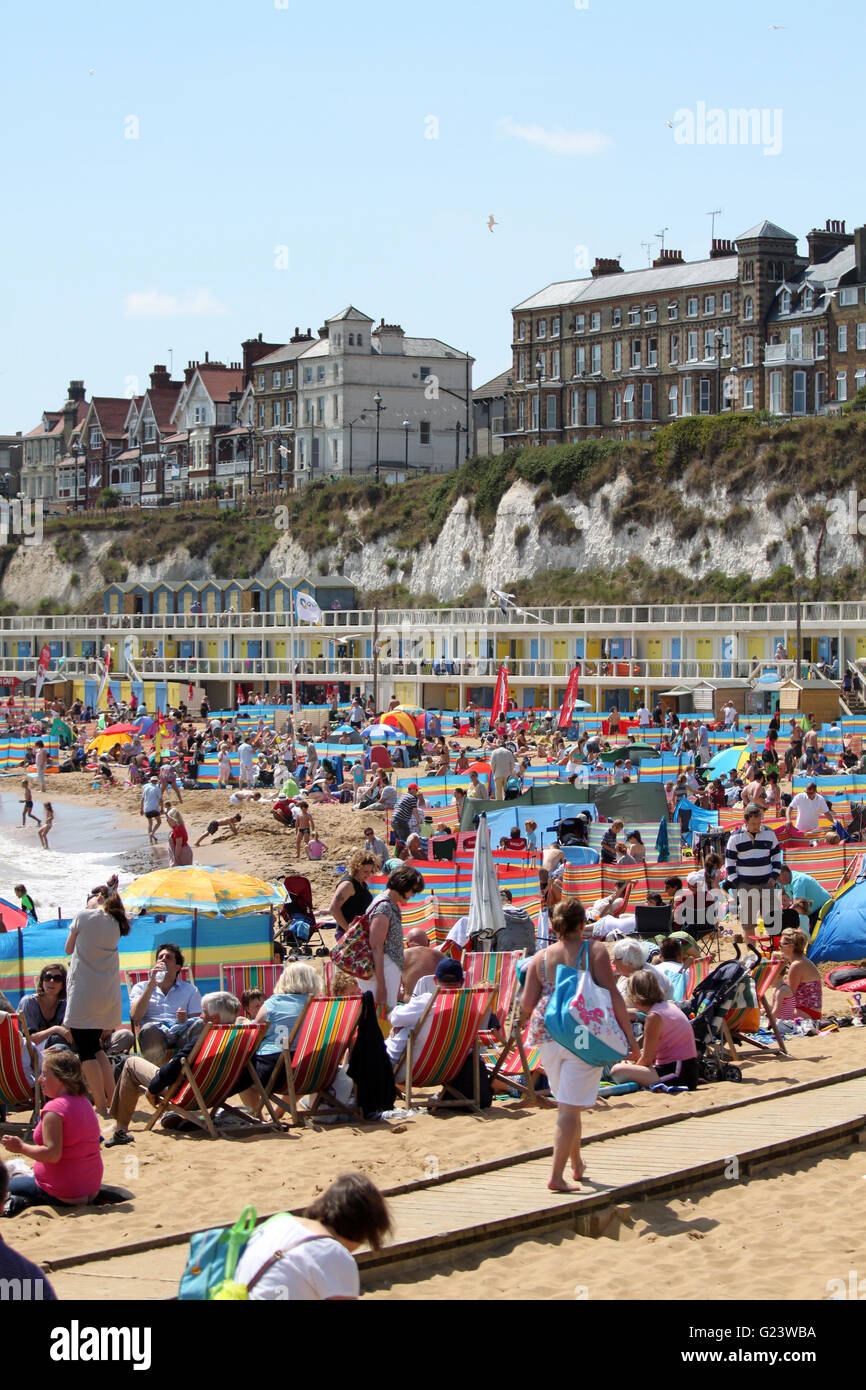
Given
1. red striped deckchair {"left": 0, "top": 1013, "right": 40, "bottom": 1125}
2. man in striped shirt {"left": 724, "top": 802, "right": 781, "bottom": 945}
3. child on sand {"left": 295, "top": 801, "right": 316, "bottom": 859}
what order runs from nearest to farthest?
red striped deckchair {"left": 0, "top": 1013, "right": 40, "bottom": 1125}, man in striped shirt {"left": 724, "top": 802, "right": 781, "bottom": 945}, child on sand {"left": 295, "top": 801, "right": 316, "bottom": 859}

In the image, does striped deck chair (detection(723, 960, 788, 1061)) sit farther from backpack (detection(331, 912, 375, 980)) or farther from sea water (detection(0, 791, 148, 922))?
sea water (detection(0, 791, 148, 922))

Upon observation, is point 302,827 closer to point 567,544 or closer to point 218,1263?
point 218,1263

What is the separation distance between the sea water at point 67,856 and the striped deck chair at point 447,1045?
10.8 metres

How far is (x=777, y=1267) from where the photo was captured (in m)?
5.78

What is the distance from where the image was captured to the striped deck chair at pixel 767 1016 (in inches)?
350

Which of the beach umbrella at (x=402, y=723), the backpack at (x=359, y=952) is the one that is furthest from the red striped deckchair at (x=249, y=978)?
the beach umbrella at (x=402, y=723)

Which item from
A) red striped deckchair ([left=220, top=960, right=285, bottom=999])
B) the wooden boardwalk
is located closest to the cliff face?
red striped deckchair ([left=220, top=960, right=285, bottom=999])

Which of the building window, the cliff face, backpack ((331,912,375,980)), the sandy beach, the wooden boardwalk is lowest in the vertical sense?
the sandy beach

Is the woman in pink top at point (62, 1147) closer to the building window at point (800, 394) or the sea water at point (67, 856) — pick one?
the sea water at point (67, 856)

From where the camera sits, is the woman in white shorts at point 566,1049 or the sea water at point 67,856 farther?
the sea water at point 67,856

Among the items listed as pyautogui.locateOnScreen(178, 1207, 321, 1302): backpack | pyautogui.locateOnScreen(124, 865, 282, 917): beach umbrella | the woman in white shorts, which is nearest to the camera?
pyautogui.locateOnScreen(178, 1207, 321, 1302): backpack

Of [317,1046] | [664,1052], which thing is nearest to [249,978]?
[317,1046]

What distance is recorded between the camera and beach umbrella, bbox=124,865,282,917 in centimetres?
1247

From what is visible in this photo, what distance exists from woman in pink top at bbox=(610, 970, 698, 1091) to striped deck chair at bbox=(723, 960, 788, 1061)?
550 millimetres
